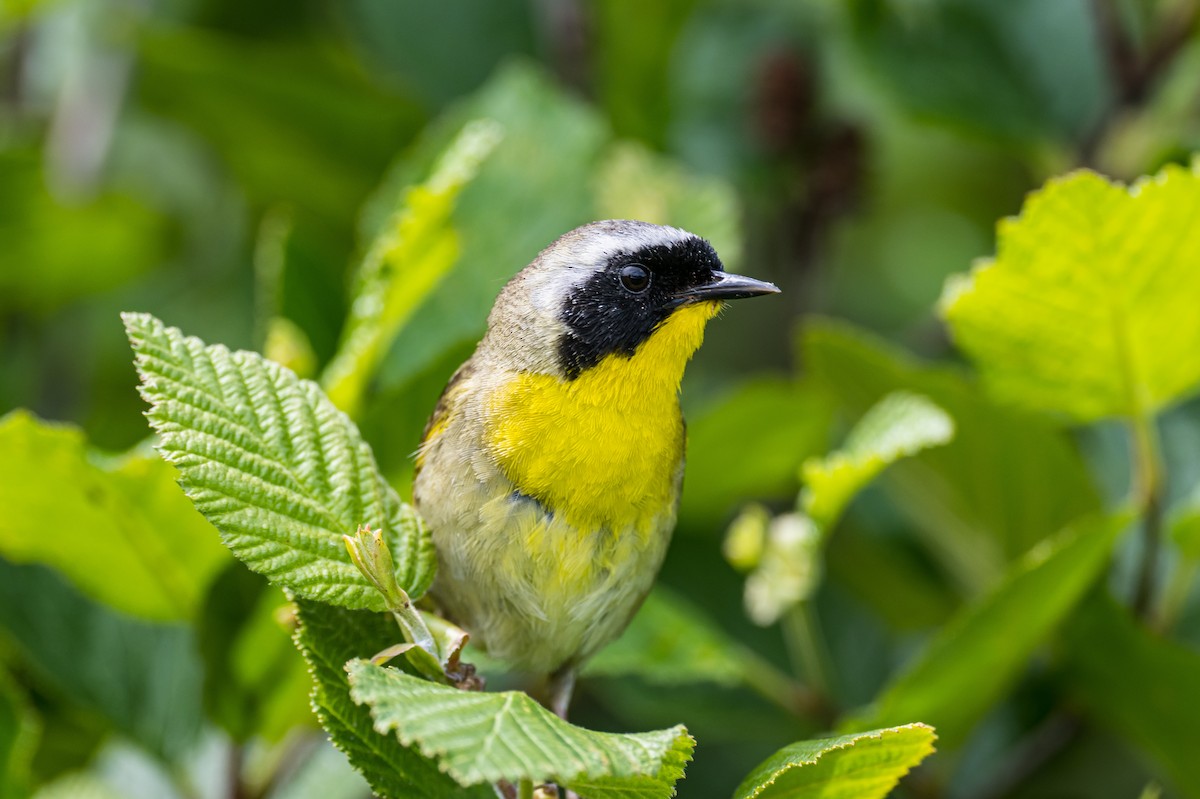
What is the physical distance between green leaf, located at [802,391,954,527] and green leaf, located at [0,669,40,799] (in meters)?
1.14

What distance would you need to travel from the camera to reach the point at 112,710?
218 centimetres

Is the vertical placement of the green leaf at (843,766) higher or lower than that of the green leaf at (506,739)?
higher

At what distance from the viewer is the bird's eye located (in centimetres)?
186

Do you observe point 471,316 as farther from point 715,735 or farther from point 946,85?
point 946,85

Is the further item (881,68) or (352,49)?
(352,49)

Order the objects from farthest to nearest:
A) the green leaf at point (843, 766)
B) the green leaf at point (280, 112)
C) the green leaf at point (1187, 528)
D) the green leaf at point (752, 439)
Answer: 1. the green leaf at point (280, 112)
2. the green leaf at point (752, 439)
3. the green leaf at point (1187, 528)
4. the green leaf at point (843, 766)

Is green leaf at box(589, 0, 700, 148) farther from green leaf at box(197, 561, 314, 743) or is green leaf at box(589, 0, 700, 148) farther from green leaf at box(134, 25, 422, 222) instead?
green leaf at box(197, 561, 314, 743)

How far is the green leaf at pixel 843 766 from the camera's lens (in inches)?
52.8

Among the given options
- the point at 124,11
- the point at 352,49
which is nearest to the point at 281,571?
the point at 124,11

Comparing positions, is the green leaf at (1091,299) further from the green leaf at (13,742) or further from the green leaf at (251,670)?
the green leaf at (13,742)

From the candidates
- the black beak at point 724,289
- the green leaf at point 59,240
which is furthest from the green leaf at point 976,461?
the green leaf at point 59,240

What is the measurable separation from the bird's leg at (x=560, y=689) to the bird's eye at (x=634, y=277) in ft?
1.83

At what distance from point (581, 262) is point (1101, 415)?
80cm

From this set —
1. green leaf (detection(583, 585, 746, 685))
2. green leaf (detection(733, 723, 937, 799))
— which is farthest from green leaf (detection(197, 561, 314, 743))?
green leaf (detection(733, 723, 937, 799))
